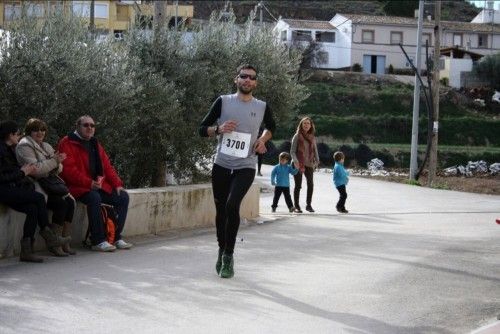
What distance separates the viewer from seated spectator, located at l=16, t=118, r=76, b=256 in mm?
10680

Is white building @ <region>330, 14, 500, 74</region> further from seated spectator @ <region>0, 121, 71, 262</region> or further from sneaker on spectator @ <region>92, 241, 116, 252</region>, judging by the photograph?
seated spectator @ <region>0, 121, 71, 262</region>

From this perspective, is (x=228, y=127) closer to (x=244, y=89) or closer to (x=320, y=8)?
(x=244, y=89)

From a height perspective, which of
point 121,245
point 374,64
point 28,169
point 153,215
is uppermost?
point 374,64

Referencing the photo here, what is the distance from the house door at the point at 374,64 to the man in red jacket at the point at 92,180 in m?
78.3

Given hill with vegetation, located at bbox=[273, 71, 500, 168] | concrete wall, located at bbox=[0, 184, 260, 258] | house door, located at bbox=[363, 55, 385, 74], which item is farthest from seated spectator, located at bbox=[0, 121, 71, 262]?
house door, located at bbox=[363, 55, 385, 74]

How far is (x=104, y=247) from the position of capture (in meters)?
11.3

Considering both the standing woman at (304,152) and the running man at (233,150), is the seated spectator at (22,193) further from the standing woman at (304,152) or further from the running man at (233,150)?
the standing woman at (304,152)

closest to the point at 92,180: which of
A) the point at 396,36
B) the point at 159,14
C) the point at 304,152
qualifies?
the point at 159,14

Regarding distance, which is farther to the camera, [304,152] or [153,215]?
[304,152]

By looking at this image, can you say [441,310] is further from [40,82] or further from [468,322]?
[40,82]

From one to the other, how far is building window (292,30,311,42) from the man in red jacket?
76112 mm

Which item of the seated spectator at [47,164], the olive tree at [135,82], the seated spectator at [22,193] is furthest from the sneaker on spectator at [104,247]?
the olive tree at [135,82]

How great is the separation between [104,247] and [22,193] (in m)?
1.38

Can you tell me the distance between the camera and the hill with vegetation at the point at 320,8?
110338mm
